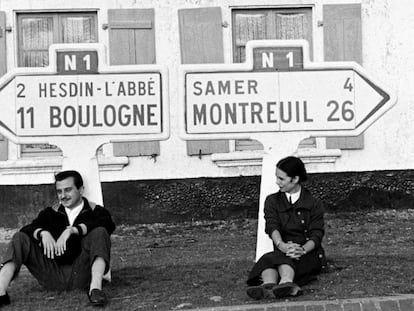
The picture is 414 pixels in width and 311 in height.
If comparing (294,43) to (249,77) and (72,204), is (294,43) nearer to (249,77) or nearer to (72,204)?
(249,77)

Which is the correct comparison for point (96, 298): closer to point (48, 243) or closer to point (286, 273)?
point (48, 243)

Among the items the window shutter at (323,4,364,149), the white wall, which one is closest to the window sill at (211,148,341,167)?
the white wall

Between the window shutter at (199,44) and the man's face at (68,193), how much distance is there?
12.9ft

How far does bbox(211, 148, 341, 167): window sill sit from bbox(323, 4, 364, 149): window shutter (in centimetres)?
17

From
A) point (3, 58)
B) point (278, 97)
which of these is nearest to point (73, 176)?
point (278, 97)

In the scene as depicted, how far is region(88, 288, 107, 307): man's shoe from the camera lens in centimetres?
514

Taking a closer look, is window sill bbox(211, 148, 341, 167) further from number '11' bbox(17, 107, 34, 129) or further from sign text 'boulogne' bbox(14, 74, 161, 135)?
number '11' bbox(17, 107, 34, 129)

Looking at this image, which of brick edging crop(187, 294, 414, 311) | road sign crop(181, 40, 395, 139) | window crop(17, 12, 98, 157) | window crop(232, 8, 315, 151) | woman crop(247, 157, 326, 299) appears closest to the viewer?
brick edging crop(187, 294, 414, 311)

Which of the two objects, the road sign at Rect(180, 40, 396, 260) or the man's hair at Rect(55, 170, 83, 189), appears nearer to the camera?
the man's hair at Rect(55, 170, 83, 189)

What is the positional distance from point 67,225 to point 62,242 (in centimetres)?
26

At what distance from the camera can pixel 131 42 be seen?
954 centimetres

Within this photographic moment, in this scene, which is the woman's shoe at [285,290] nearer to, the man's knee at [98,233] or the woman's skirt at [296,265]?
the woman's skirt at [296,265]

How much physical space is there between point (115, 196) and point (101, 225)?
4.10 m

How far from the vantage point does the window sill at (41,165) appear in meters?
9.48
